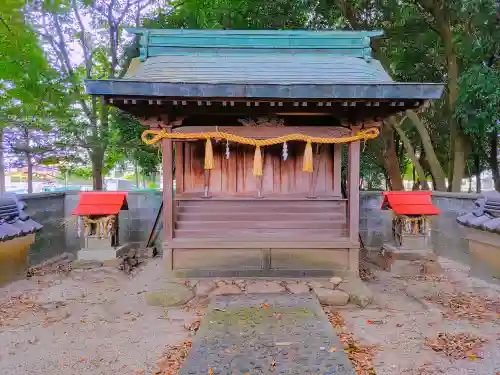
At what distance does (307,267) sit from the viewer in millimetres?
6523

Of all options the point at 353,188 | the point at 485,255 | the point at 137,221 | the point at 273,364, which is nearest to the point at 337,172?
the point at 353,188

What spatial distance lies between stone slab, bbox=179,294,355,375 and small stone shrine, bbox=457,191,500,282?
312 cm

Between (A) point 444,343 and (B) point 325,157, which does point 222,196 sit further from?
(A) point 444,343

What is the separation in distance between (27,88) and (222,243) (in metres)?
8.34

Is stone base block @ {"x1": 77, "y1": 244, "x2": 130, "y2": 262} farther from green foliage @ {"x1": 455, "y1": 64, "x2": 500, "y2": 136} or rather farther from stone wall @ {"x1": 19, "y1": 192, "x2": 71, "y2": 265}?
green foliage @ {"x1": 455, "y1": 64, "x2": 500, "y2": 136}

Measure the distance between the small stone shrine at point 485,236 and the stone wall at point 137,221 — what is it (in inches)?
75.0

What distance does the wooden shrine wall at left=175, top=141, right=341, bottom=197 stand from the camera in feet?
24.9

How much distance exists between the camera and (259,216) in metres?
7.01

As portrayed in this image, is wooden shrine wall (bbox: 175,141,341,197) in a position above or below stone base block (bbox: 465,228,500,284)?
above

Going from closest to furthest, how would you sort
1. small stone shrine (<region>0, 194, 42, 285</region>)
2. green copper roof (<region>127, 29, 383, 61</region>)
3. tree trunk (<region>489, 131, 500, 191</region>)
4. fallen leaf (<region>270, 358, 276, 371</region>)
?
1. fallen leaf (<region>270, 358, 276, 371</region>)
2. small stone shrine (<region>0, 194, 42, 285</region>)
3. green copper roof (<region>127, 29, 383, 61</region>)
4. tree trunk (<region>489, 131, 500, 191</region>)

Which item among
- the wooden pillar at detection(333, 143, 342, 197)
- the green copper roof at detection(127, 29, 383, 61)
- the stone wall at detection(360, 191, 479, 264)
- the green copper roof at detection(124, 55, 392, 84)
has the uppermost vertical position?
the green copper roof at detection(127, 29, 383, 61)

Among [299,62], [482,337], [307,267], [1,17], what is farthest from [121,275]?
[1,17]

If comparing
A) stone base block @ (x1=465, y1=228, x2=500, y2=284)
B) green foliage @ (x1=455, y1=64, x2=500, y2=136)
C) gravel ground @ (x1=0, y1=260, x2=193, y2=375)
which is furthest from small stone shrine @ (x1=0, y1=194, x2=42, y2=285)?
green foliage @ (x1=455, y1=64, x2=500, y2=136)

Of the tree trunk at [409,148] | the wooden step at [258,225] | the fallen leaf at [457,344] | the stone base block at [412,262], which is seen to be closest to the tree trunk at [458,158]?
the tree trunk at [409,148]
